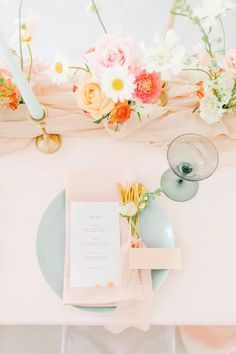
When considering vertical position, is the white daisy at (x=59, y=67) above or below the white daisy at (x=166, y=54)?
above

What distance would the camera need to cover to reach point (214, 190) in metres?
1.01

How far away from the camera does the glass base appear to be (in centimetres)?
100

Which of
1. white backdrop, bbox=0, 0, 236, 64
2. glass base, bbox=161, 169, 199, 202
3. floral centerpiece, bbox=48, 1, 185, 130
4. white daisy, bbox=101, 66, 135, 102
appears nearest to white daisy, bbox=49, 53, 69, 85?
floral centerpiece, bbox=48, 1, 185, 130

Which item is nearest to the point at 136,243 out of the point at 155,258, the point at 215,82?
the point at 155,258

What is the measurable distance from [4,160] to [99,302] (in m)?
0.46

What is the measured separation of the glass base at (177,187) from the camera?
1001 millimetres

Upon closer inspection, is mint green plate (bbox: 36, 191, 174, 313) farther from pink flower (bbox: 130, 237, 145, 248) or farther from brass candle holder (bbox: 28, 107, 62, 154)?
brass candle holder (bbox: 28, 107, 62, 154)

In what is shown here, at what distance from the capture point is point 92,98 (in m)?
0.88

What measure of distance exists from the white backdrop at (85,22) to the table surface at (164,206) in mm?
854

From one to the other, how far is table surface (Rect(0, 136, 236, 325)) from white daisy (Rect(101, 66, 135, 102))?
25cm

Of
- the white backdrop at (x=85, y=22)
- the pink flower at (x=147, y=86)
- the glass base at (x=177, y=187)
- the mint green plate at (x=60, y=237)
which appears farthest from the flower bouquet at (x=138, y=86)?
the white backdrop at (x=85, y=22)

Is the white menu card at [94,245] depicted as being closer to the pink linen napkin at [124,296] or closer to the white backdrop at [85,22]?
the pink linen napkin at [124,296]

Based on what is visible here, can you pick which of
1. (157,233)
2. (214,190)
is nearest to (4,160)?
(157,233)

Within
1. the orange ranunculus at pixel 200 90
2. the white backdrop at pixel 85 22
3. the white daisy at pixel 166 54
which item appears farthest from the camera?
the white backdrop at pixel 85 22
